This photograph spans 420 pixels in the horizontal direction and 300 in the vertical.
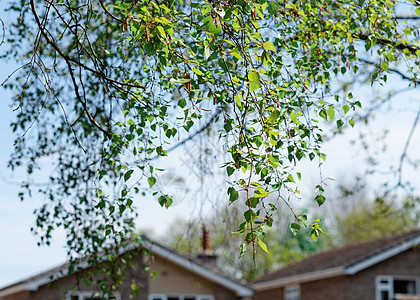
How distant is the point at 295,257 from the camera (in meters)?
40.8

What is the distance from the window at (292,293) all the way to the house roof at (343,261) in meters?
0.34

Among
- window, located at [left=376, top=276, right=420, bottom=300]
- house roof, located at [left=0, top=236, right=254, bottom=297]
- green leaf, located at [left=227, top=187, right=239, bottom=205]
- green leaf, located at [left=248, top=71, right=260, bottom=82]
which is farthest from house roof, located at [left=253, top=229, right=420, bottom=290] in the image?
green leaf, located at [left=248, top=71, right=260, bottom=82]

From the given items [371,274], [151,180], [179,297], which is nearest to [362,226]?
[371,274]

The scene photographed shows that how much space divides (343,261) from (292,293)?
11.2ft

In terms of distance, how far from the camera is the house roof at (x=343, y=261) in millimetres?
22422

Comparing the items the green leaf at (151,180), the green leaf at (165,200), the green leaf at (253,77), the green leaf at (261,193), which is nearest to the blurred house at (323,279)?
the green leaf at (151,180)

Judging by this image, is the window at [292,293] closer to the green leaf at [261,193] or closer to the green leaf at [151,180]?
the green leaf at [151,180]

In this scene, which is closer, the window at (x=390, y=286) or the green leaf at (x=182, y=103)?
the green leaf at (x=182, y=103)

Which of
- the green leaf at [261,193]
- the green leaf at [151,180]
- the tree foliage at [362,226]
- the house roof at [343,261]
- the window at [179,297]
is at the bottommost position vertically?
the window at [179,297]

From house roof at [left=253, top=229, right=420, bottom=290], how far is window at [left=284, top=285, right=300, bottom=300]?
0.34 meters

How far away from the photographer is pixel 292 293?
1027 inches

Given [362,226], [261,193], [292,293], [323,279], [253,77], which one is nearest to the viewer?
[253,77]

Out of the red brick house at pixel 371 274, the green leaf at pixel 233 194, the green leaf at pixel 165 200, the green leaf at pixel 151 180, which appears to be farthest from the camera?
the red brick house at pixel 371 274

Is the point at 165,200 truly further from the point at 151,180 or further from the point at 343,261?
the point at 343,261
